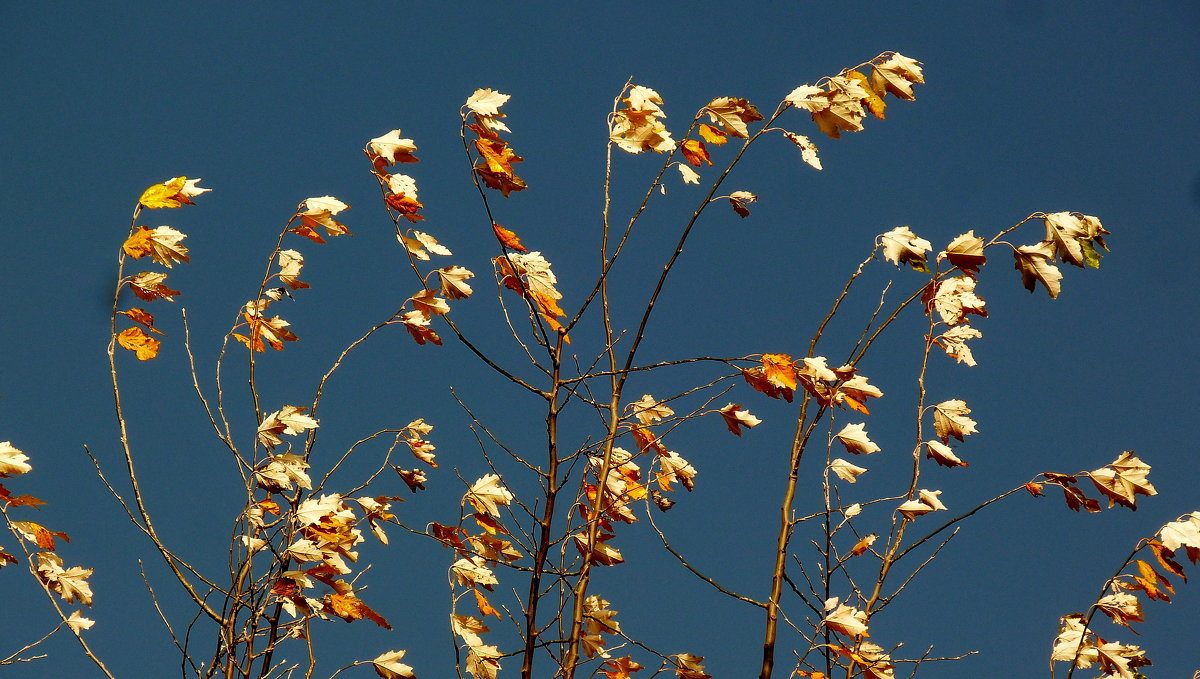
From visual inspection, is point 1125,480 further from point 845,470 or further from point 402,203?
point 402,203

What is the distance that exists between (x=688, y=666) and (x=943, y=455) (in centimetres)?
100

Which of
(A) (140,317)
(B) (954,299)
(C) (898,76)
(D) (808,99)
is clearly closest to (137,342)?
(A) (140,317)

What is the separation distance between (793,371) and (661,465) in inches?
30.5

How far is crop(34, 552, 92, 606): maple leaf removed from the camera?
3096 mm

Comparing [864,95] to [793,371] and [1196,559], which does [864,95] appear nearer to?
[793,371]

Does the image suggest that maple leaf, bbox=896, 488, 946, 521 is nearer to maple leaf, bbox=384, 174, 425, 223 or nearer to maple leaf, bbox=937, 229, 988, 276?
maple leaf, bbox=937, 229, 988, 276

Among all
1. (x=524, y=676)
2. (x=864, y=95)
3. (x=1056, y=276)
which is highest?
(x=864, y=95)

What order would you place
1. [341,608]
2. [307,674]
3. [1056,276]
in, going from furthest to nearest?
[307,674]
[341,608]
[1056,276]

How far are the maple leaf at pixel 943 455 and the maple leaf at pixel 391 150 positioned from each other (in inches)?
69.6

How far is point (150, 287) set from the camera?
3025 millimetres

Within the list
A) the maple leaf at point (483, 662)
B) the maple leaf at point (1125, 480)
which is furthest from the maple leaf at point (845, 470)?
the maple leaf at point (483, 662)

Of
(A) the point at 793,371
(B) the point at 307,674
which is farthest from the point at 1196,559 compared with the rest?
(B) the point at 307,674

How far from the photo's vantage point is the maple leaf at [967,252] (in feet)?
9.02

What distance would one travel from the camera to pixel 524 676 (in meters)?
2.74
